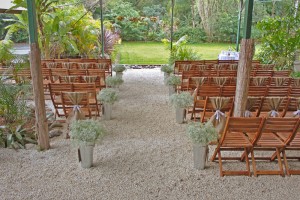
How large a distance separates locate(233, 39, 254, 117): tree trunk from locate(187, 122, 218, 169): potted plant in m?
1.04

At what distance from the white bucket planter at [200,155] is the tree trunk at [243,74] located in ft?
3.73

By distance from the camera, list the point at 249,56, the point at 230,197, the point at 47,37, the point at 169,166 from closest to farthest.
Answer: the point at 230,197 → the point at 169,166 → the point at 249,56 → the point at 47,37

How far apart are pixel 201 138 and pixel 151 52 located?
45.9ft

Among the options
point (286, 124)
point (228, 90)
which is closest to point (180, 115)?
point (228, 90)

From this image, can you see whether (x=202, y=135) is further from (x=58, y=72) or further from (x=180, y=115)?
(x=58, y=72)

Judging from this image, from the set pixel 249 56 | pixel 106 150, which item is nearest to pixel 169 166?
pixel 106 150

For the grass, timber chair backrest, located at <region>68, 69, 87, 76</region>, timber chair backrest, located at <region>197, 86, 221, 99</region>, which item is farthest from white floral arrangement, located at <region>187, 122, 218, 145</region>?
the grass

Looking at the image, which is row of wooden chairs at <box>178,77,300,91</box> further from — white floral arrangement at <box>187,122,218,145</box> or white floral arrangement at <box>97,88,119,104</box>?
white floral arrangement at <box>187,122,218,145</box>

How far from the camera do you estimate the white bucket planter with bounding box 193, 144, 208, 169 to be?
12.2 feet

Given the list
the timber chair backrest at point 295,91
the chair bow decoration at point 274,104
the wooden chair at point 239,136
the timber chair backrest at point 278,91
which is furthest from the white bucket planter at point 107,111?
the timber chair backrest at point 295,91

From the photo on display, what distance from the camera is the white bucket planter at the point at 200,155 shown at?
12.2ft

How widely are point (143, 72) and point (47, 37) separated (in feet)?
11.9

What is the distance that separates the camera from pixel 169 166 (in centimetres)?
390

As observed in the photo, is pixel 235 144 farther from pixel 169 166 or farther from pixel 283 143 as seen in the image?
pixel 169 166
